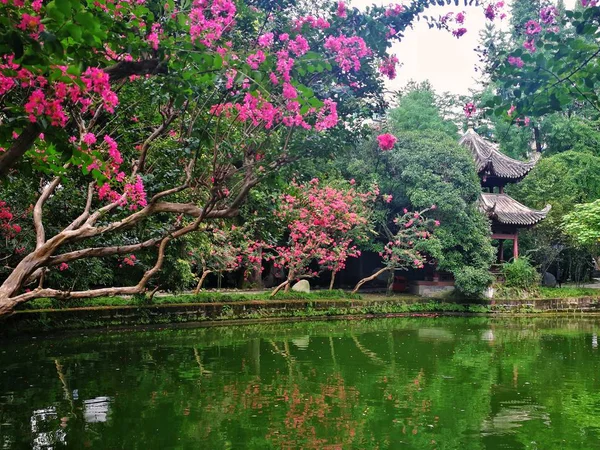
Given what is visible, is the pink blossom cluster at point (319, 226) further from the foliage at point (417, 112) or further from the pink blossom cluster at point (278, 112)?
the foliage at point (417, 112)

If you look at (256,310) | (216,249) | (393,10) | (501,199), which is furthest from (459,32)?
(501,199)

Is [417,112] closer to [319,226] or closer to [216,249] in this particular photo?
[319,226]

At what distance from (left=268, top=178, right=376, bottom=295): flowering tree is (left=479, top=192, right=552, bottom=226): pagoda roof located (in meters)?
5.92

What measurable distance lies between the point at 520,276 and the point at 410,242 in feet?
15.1

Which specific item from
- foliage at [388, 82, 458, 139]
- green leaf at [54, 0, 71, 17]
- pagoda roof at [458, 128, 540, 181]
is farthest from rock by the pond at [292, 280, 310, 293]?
green leaf at [54, 0, 71, 17]

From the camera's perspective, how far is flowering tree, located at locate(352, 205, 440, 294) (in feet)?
64.2

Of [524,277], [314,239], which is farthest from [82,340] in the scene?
[524,277]

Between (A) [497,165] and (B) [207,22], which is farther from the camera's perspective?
(A) [497,165]

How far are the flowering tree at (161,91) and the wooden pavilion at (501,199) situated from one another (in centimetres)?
1453

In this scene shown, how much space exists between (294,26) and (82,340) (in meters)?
8.63

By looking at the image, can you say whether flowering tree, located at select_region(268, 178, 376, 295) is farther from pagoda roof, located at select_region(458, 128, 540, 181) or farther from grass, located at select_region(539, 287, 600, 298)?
grass, located at select_region(539, 287, 600, 298)

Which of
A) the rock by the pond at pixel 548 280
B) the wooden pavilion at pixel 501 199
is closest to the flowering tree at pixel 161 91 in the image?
the wooden pavilion at pixel 501 199

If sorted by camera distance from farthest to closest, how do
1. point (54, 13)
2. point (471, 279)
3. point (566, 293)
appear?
point (566, 293) < point (471, 279) < point (54, 13)

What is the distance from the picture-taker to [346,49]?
291 inches
